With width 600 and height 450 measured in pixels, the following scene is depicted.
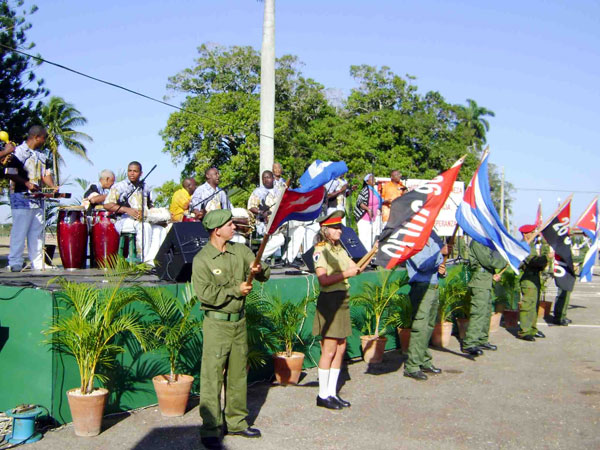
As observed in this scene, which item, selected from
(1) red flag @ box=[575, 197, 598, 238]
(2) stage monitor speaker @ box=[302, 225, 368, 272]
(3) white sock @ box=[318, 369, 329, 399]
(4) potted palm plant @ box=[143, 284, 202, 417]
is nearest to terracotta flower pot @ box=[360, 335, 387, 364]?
(2) stage monitor speaker @ box=[302, 225, 368, 272]

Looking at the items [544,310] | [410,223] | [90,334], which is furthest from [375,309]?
[544,310]

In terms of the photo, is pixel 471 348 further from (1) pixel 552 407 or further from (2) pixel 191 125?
(2) pixel 191 125

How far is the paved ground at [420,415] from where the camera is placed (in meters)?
6.46

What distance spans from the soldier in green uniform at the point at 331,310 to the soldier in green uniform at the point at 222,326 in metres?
1.13

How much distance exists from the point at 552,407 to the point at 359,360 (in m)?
3.46

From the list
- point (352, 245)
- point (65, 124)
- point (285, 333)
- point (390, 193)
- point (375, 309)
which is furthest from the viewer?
point (65, 124)

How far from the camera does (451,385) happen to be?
351 inches

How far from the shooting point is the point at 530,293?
1270 centimetres

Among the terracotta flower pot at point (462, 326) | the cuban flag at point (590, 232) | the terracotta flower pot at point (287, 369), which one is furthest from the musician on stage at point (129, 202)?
the cuban flag at point (590, 232)

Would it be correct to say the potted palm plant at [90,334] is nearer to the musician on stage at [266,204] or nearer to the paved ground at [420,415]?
the paved ground at [420,415]

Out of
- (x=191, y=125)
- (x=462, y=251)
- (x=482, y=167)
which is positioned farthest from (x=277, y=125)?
(x=482, y=167)

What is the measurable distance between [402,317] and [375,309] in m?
Result: 0.66

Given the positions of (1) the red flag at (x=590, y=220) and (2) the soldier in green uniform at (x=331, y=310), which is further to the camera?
(1) the red flag at (x=590, y=220)

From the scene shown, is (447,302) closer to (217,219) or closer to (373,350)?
(373,350)
